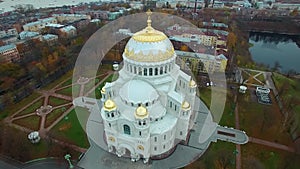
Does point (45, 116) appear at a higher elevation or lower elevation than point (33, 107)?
lower

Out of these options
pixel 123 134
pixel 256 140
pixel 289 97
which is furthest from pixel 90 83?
pixel 289 97

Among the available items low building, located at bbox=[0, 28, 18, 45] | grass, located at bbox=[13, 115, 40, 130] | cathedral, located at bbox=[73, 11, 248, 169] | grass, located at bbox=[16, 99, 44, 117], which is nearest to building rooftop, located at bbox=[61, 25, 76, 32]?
low building, located at bbox=[0, 28, 18, 45]

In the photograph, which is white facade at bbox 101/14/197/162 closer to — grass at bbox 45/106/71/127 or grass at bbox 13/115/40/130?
grass at bbox 45/106/71/127

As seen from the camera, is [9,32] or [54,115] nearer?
[54,115]

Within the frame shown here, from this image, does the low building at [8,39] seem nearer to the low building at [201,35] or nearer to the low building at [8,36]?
the low building at [8,36]

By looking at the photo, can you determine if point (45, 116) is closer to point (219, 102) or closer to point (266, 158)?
point (219, 102)

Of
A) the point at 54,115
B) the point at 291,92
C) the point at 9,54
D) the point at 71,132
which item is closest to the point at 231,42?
the point at 291,92

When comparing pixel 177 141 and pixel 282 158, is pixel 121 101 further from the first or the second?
pixel 282 158

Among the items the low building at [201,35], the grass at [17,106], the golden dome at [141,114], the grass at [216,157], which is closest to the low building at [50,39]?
the grass at [17,106]
